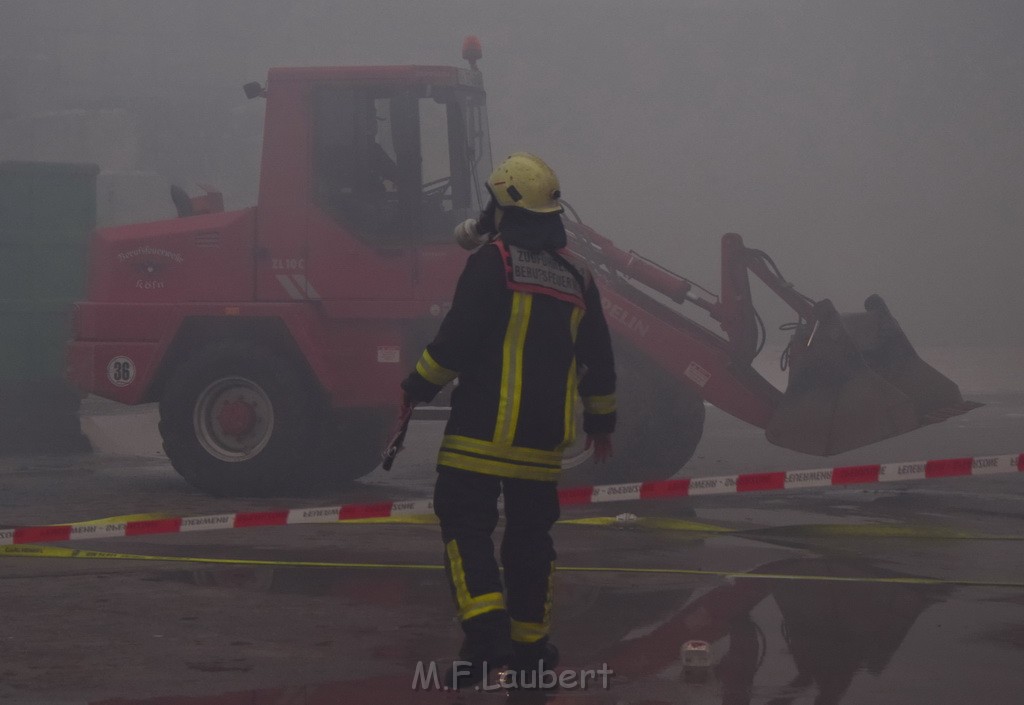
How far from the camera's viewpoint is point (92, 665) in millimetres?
4352

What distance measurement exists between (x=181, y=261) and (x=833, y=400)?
4.10 meters

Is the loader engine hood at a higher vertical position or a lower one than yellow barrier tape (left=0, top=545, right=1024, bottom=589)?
higher

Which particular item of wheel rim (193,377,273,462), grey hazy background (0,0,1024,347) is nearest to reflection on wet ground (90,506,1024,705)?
wheel rim (193,377,273,462)

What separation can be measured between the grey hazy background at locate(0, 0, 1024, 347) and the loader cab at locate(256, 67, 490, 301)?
1940cm

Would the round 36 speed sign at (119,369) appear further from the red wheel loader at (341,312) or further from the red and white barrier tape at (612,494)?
the red and white barrier tape at (612,494)

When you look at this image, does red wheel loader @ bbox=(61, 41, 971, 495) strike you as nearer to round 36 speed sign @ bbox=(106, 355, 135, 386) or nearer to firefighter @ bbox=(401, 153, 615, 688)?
round 36 speed sign @ bbox=(106, 355, 135, 386)

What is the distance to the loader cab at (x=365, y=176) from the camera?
28.5 feet

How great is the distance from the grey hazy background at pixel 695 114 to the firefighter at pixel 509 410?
23.2 metres

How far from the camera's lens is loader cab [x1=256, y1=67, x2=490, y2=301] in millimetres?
8672

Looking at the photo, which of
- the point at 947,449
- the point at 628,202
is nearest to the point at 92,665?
the point at 947,449

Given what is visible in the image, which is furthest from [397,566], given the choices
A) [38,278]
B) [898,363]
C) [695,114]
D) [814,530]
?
[695,114]

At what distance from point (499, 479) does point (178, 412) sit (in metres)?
5.06

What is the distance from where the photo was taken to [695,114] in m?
31.9

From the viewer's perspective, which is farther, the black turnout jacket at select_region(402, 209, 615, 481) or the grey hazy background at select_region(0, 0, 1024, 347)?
the grey hazy background at select_region(0, 0, 1024, 347)
